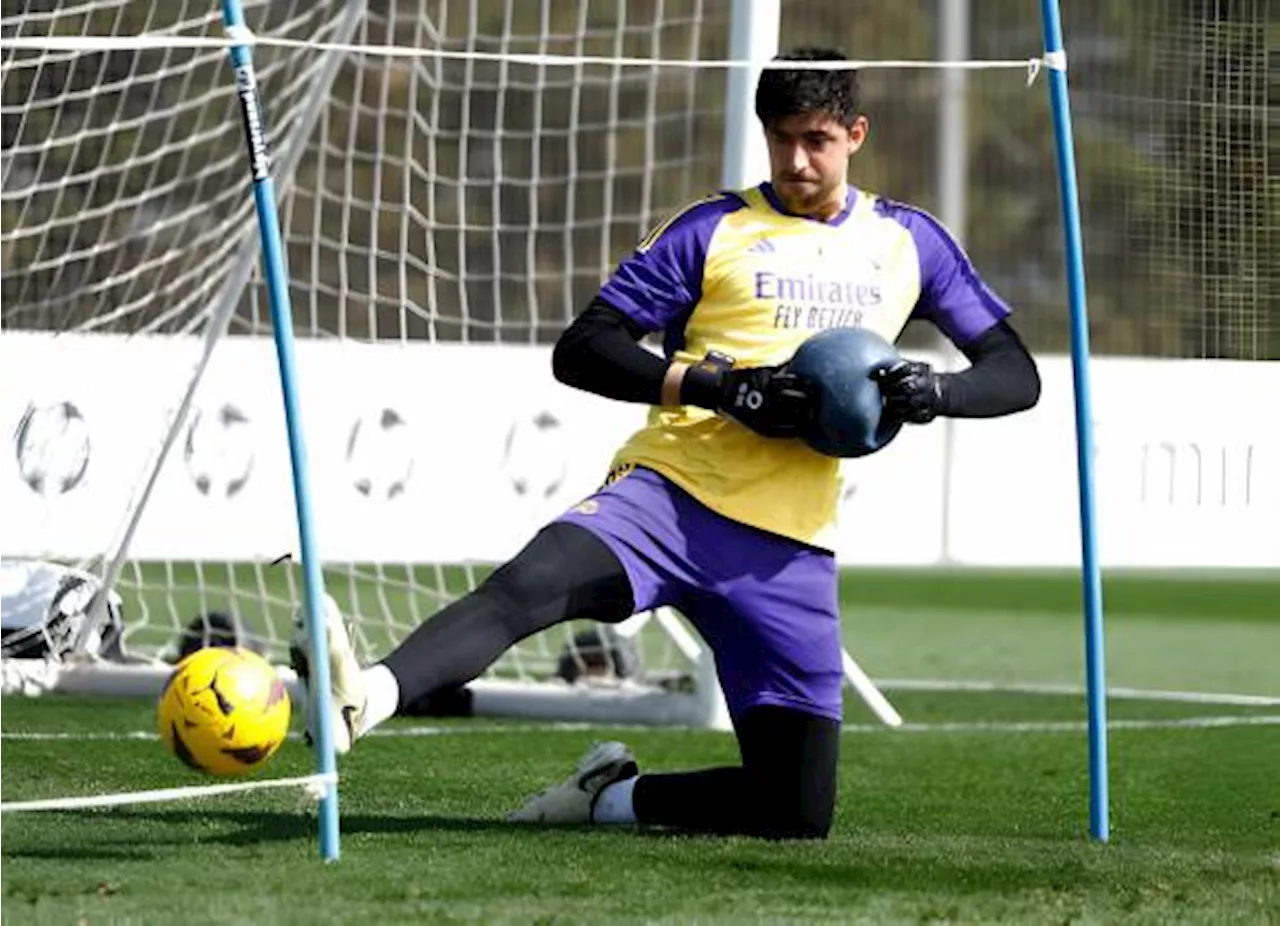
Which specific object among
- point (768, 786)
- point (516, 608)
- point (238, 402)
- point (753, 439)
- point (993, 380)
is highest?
point (993, 380)

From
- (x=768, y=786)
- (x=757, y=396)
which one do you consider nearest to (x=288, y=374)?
(x=757, y=396)

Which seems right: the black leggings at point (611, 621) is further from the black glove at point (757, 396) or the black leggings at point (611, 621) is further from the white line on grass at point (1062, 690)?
the white line on grass at point (1062, 690)

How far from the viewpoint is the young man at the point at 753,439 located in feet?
22.6

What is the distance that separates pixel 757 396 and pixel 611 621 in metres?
0.67

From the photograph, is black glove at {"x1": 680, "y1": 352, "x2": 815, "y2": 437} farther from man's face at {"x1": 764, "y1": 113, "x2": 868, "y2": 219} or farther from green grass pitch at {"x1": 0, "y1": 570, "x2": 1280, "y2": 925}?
green grass pitch at {"x1": 0, "y1": 570, "x2": 1280, "y2": 925}

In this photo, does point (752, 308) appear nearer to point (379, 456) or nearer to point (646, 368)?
point (646, 368)

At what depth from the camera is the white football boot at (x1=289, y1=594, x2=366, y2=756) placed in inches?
245

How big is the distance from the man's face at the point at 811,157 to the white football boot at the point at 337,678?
1584mm

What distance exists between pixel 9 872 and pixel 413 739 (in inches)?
142

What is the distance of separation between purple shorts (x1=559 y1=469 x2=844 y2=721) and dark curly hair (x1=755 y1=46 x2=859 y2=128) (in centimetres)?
89

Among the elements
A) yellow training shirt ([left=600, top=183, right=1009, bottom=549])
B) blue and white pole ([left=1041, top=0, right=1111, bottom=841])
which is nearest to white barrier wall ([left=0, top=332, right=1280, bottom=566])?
blue and white pole ([left=1041, top=0, right=1111, bottom=841])

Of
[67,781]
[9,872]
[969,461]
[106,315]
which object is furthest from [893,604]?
[9,872]

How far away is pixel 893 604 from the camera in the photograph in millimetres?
19500

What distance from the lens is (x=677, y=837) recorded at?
7016 millimetres
